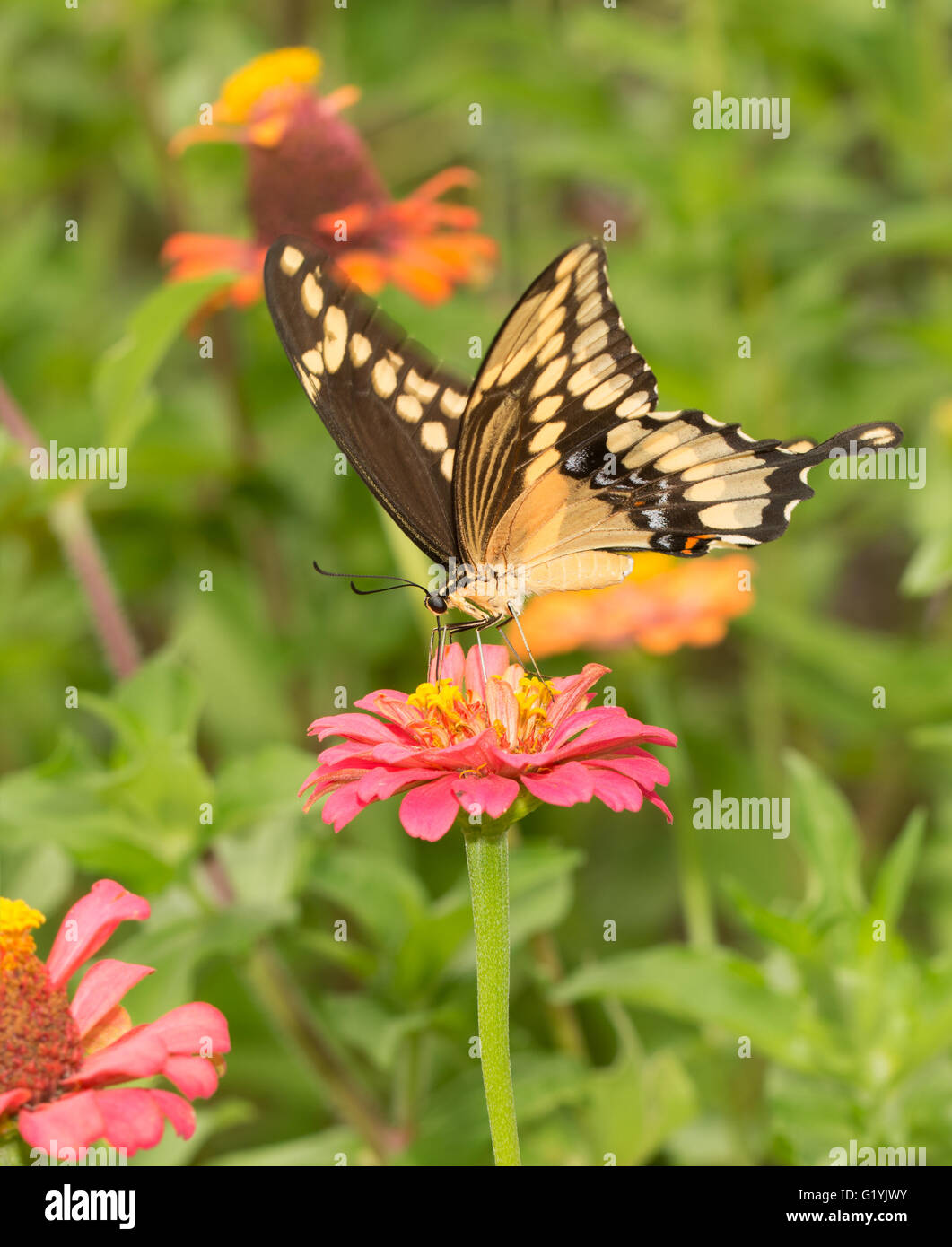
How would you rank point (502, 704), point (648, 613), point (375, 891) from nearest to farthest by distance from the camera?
point (502, 704), point (375, 891), point (648, 613)

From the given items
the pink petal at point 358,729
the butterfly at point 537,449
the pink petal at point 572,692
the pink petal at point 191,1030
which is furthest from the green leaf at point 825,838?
the pink petal at point 191,1030

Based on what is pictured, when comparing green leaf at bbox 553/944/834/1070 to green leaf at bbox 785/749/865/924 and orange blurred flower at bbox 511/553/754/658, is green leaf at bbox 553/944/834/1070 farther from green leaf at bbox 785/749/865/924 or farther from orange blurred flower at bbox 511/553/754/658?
orange blurred flower at bbox 511/553/754/658

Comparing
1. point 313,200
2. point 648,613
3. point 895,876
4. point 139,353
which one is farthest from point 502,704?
point 313,200

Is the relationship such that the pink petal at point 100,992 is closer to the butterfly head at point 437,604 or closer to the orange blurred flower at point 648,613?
the butterfly head at point 437,604

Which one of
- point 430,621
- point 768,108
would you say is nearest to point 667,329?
point 768,108

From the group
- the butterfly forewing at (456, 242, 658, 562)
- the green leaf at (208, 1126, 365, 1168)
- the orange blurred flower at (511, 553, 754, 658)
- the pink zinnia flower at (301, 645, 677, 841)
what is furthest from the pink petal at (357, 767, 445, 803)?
the orange blurred flower at (511, 553, 754, 658)

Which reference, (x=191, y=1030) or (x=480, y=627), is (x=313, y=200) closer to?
(x=480, y=627)

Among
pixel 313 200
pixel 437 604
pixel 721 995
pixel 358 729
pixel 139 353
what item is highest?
A: pixel 313 200
